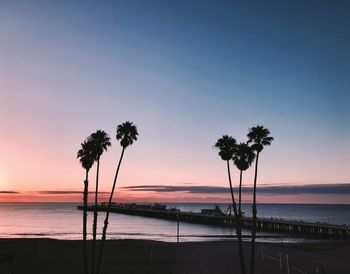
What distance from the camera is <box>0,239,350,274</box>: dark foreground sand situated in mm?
40281

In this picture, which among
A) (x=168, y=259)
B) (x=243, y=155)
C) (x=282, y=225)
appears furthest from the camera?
(x=282, y=225)

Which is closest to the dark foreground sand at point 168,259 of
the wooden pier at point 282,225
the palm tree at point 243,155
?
the palm tree at point 243,155

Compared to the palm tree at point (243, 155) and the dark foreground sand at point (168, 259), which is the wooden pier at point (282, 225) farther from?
the palm tree at point (243, 155)

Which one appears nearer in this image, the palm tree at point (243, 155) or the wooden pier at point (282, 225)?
the palm tree at point (243, 155)

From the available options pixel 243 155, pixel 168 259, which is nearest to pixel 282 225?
pixel 168 259

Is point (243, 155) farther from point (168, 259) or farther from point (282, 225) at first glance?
point (282, 225)

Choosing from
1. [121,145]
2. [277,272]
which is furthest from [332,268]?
[121,145]

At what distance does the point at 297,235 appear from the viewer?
294ft

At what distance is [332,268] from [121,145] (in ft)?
87.6

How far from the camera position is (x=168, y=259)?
47656mm

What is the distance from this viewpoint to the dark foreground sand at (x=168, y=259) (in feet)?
132

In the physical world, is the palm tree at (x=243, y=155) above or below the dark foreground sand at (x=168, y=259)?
above

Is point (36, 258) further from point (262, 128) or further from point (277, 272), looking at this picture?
point (262, 128)

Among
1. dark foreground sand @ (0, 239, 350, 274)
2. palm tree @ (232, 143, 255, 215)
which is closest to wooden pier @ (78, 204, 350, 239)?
dark foreground sand @ (0, 239, 350, 274)
